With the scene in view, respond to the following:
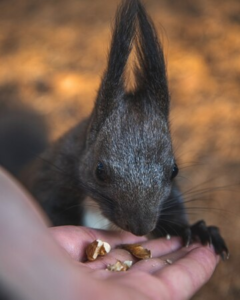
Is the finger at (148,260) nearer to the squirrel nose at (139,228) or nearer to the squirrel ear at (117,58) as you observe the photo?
the squirrel nose at (139,228)

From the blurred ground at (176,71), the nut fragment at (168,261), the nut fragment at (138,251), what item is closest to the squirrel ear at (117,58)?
the nut fragment at (138,251)

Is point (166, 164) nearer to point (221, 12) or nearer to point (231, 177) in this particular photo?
point (231, 177)

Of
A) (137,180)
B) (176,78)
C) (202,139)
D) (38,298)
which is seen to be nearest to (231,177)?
(202,139)

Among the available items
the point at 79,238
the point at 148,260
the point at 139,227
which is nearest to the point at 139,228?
the point at 139,227

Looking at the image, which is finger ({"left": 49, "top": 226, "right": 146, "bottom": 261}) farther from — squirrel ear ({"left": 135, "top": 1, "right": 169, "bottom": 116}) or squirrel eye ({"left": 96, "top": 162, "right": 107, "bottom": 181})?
squirrel ear ({"left": 135, "top": 1, "right": 169, "bottom": 116})

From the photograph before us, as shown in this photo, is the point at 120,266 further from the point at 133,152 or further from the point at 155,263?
the point at 133,152
